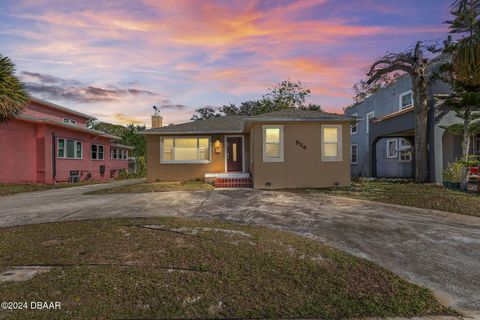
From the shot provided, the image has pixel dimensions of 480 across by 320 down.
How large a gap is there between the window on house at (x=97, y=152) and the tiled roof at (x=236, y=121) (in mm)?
10216

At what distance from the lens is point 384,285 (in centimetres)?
311

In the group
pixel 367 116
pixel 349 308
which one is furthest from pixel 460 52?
pixel 367 116

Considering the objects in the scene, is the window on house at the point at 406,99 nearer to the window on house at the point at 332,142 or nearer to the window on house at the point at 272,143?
the window on house at the point at 332,142

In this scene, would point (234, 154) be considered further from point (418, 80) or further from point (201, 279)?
point (201, 279)

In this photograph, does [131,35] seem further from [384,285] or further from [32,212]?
[384,285]

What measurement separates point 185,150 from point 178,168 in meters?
1.13

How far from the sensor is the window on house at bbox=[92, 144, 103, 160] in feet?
74.6

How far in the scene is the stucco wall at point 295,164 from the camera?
1212 centimetres

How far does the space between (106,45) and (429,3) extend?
12.4m

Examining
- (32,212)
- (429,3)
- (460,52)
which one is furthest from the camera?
(429,3)

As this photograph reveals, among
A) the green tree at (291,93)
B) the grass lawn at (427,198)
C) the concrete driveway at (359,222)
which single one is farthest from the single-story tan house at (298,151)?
the green tree at (291,93)

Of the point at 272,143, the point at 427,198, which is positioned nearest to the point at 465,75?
the point at 427,198

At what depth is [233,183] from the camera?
519 inches

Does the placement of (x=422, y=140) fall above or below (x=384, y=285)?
above
